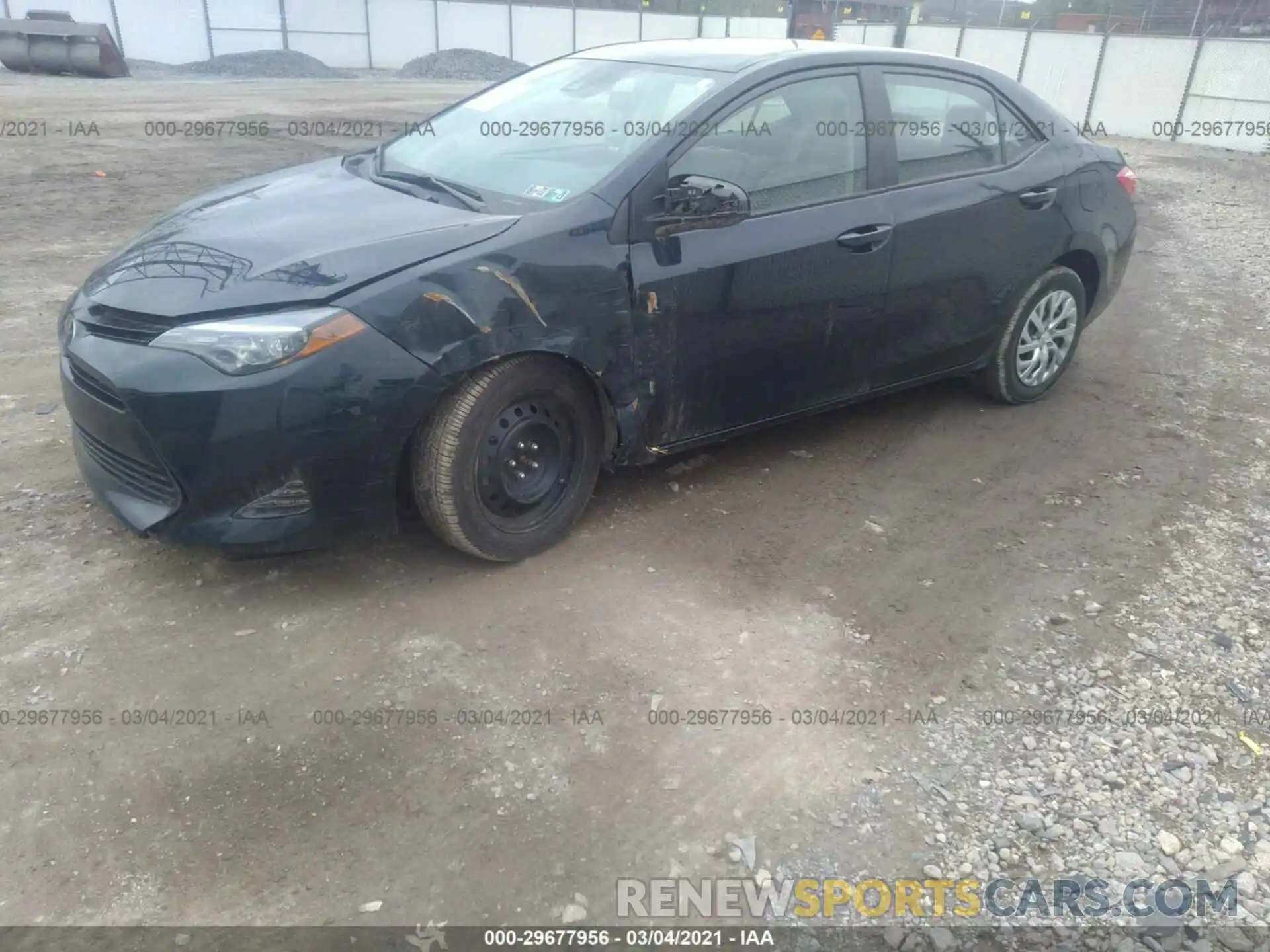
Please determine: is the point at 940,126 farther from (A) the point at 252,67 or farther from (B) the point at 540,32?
(B) the point at 540,32

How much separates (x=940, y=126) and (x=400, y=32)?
3388 centimetres

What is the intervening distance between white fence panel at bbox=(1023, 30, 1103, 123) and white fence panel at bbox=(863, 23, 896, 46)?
628 centimetres

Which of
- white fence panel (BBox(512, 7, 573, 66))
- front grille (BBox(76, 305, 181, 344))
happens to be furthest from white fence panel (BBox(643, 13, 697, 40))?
front grille (BBox(76, 305, 181, 344))

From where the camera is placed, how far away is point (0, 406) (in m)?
4.57

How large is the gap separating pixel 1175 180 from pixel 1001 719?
13.6 meters

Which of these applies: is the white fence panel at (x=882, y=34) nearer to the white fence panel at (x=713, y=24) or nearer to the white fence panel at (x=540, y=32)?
the white fence panel at (x=713, y=24)

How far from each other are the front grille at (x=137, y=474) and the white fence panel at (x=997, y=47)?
23467 mm

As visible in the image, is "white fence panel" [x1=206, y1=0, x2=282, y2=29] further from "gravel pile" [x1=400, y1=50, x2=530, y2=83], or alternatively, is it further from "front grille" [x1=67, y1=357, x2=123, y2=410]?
"front grille" [x1=67, y1=357, x2=123, y2=410]

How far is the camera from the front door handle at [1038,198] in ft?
15.0

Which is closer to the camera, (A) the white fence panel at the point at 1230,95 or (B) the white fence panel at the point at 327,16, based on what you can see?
(A) the white fence panel at the point at 1230,95

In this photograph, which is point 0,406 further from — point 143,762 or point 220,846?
A: point 220,846

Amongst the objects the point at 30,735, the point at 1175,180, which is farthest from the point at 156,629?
the point at 1175,180

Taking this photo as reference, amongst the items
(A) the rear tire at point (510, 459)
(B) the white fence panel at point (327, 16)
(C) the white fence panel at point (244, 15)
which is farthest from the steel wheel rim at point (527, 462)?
(B) the white fence panel at point (327, 16)

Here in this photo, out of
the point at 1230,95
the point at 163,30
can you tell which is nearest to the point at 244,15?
the point at 163,30
